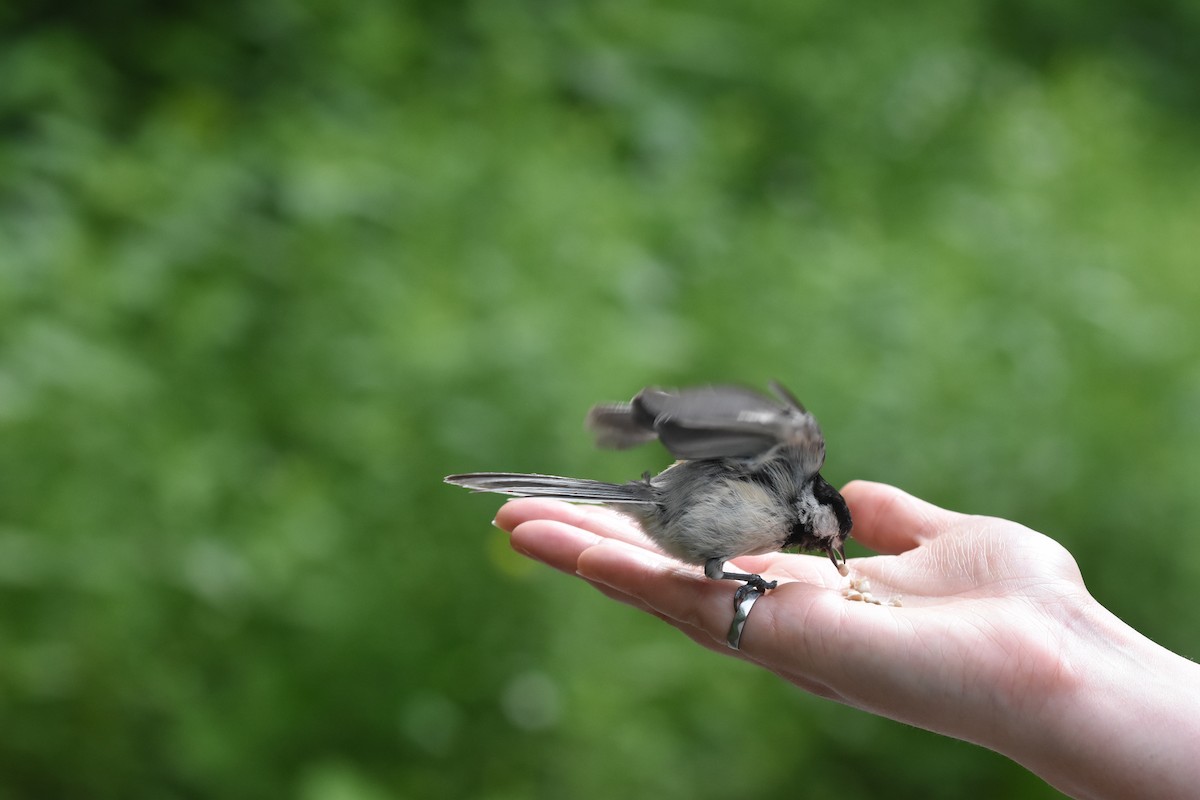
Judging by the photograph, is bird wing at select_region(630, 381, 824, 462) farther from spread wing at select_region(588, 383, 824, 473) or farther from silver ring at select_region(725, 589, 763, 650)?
silver ring at select_region(725, 589, 763, 650)

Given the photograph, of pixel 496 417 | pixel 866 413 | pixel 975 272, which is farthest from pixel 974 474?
pixel 496 417

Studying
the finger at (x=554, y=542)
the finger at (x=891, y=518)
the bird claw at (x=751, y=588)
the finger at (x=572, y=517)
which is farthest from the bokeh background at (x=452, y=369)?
the bird claw at (x=751, y=588)

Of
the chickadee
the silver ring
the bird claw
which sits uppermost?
the chickadee

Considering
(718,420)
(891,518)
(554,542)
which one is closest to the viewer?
(718,420)

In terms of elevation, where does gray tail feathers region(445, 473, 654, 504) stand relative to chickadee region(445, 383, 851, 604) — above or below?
below

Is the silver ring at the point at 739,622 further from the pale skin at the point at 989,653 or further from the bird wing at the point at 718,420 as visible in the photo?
the bird wing at the point at 718,420

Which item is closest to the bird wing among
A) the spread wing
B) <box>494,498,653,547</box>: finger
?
the spread wing

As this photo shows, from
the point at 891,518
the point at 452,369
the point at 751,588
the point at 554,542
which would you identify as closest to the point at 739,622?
the point at 751,588

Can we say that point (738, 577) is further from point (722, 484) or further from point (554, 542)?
point (554, 542)
